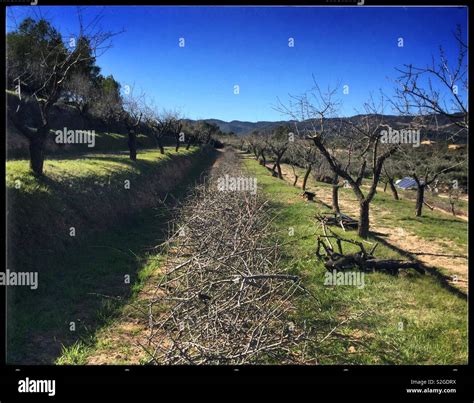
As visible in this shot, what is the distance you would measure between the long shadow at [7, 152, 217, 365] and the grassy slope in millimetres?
4060

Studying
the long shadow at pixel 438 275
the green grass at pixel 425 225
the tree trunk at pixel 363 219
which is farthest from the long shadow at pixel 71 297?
the green grass at pixel 425 225

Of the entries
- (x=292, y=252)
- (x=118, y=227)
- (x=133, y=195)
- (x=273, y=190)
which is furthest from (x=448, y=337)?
(x=273, y=190)

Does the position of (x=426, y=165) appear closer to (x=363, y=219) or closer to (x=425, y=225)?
(x=425, y=225)

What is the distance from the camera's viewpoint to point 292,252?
10.9m

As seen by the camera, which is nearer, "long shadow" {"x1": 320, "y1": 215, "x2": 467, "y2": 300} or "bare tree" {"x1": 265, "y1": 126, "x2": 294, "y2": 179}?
"long shadow" {"x1": 320, "y1": 215, "x2": 467, "y2": 300}

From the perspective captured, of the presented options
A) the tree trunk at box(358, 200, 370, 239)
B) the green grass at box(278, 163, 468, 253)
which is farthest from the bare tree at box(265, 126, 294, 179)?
the tree trunk at box(358, 200, 370, 239)

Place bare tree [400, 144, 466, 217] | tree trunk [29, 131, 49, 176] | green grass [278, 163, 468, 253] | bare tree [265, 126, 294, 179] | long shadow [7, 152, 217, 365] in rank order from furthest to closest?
bare tree [265, 126, 294, 179], bare tree [400, 144, 466, 217], green grass [278, 163, 468, 253], tree trunk [29, 131, 49, 176], long shadow [7, 152, 217, 365]

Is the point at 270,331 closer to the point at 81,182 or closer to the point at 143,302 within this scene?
the point at 143,302

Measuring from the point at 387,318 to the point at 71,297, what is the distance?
6.44 meters

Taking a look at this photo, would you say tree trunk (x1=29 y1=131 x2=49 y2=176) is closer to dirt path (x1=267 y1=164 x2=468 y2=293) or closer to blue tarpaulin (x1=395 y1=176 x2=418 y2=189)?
dirt path (x1=267 y1=164 x2=468 y2=293)

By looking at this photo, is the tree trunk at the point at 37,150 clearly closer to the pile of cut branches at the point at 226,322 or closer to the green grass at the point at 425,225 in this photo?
the pile of cut branches at the point at 226,322

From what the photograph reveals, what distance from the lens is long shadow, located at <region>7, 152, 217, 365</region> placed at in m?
6.24

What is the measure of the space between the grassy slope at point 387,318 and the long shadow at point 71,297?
4.06m

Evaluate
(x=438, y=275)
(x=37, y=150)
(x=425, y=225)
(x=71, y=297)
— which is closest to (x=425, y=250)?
(x=438, y=275)
